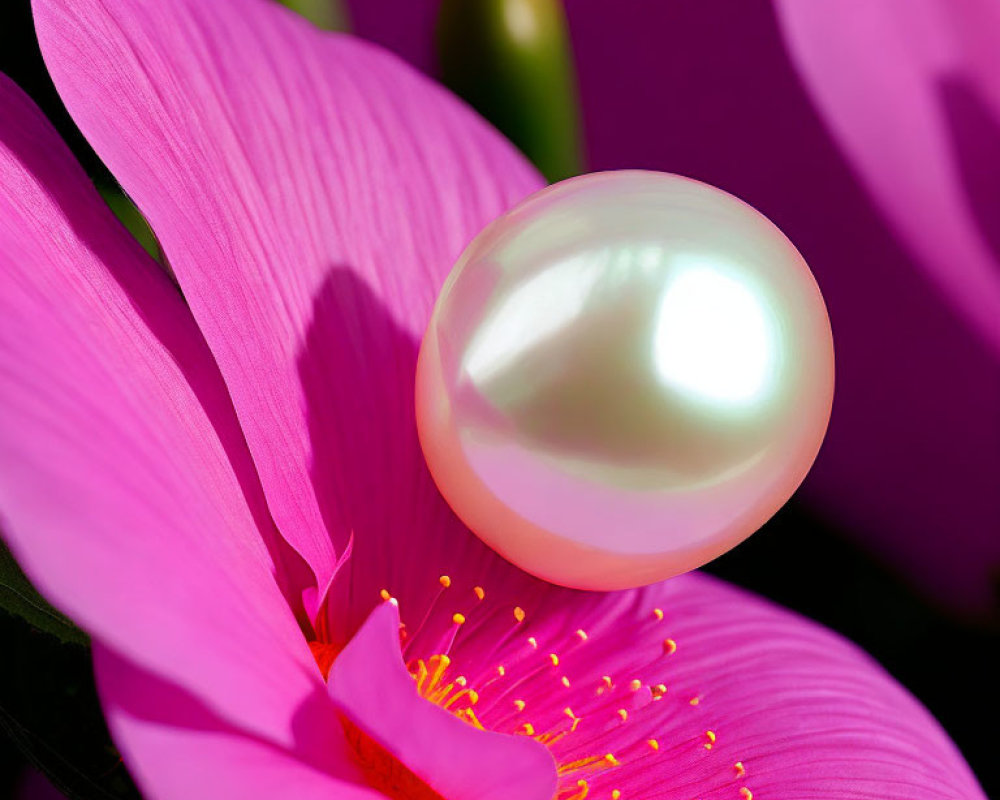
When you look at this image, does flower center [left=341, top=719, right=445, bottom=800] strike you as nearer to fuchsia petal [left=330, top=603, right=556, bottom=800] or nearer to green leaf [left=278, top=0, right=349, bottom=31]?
fuchsia petal [left=330, top=603, right=556, bottom=800]

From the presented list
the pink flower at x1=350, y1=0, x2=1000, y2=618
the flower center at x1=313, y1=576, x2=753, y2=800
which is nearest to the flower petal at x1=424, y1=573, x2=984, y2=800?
the flower center at x1=313, y1=576, x2=753, y2=800

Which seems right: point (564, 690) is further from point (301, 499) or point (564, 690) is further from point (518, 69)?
point (518, 69)

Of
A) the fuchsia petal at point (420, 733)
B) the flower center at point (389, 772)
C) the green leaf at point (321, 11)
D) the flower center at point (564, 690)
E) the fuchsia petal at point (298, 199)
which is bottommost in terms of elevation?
the flower center at point (389, 772)

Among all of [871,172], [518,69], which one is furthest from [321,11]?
[871,172]

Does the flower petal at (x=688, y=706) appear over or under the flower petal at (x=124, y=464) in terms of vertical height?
over

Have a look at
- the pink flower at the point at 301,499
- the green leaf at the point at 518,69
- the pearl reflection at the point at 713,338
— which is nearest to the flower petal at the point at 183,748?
the pink flower at the point at 301,499

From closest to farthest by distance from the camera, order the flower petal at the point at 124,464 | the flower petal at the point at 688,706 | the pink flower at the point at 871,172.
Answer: the flower petal at the point at 124,464 < the flower petal at the point at 688,706 < the pink flower at the point at 871,172

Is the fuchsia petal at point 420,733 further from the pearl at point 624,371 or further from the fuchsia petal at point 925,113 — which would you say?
the fuchsia petal at point 925,113
